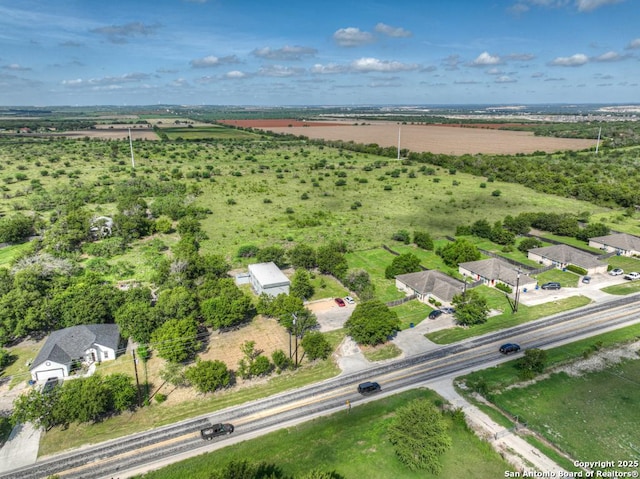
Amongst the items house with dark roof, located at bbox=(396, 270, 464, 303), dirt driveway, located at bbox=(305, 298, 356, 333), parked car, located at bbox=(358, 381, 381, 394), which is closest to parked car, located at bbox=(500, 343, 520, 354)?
house with dark roof, located at bbox=(396, 270, 464, 303)

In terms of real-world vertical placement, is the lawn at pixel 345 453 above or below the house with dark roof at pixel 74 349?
below

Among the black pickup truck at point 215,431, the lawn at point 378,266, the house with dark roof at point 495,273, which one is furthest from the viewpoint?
the house with dark roof at point 495,273

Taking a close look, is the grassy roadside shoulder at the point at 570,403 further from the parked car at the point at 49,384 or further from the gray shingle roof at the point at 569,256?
the parked car at the point at 49,384

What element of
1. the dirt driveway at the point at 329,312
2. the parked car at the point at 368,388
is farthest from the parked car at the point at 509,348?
the dirt driveway at the point at 329,312

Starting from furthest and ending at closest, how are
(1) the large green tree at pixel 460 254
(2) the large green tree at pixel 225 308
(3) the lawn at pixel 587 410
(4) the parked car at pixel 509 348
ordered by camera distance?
1. (1) the large green tree at pixel 460 254
2. (2) the large green tree at pixel 225 308
3. (4) the parked car at pixel 509 348
4. (3) the lawn at pixel 587 410

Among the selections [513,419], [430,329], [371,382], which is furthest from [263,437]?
[430,329]

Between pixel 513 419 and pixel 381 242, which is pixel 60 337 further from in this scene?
pixel 381 242
